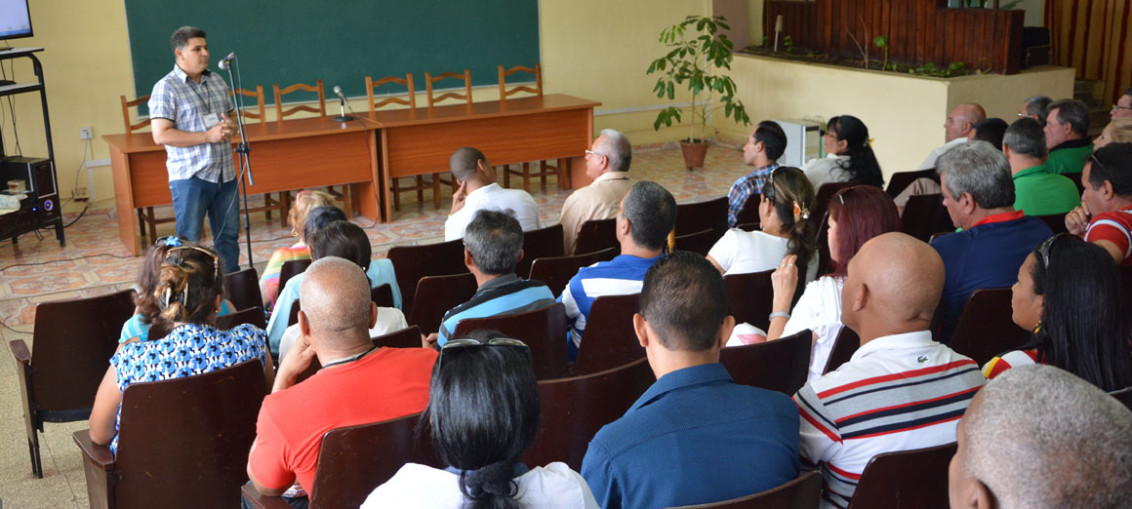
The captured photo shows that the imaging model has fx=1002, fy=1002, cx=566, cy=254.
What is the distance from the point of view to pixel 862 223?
3012 millimetres

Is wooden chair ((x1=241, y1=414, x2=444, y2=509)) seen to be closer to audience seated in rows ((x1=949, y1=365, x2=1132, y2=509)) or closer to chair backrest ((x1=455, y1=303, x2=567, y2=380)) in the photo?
chair backrest ((x1=455, y1=303, x2=567, y2=380))

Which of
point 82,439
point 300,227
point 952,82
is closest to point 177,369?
point 82,439

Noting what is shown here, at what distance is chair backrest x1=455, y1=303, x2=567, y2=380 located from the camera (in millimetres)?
2979

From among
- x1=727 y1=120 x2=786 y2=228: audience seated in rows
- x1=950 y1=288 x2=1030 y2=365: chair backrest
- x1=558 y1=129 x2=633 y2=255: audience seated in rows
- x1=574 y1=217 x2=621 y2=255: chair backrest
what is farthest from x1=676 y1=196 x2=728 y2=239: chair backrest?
x1=950 y1=288 x2=1030 y2=365: chair backrest

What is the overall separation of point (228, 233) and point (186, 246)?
3104mm

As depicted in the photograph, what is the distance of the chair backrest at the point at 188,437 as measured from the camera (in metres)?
2.54

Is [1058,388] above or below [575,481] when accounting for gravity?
above

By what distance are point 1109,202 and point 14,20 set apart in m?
6.85

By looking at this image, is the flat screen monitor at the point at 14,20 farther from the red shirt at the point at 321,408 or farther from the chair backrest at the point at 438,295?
the red shirt at the point at 321,408

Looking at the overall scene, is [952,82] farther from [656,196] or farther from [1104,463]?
[1104,463]

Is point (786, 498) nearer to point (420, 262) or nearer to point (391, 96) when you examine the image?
point (420, 262)

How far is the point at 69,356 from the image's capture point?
3.42 m

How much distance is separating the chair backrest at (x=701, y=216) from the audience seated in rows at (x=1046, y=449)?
144 inches

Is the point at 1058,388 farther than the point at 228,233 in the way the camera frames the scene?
No
